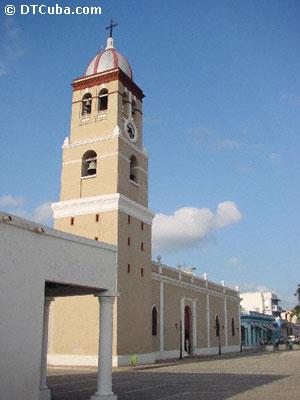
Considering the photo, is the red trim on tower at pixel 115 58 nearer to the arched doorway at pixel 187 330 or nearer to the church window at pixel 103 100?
the church window at pixel 103 100

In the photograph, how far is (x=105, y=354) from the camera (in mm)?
14641

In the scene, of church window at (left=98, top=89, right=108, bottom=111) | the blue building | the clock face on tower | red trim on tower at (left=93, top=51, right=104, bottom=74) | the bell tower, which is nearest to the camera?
the bell tower

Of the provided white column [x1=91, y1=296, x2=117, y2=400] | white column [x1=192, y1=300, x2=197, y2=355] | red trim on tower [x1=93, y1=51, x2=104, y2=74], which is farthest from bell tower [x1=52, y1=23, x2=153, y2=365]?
white column [x1=91, y1=296, x2=117, y2=400]

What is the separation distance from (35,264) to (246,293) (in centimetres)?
8924

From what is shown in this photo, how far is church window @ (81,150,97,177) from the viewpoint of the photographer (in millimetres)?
34156

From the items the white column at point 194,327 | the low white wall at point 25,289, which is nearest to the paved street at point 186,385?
the low white wall at point 25,289

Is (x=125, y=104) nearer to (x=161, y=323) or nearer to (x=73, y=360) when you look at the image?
(x=161, y=323)

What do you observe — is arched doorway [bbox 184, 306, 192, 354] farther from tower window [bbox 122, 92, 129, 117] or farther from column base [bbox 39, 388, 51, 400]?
column base [bbox 39, 388, 51, 400]

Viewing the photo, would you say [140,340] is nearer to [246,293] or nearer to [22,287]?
[22,287]

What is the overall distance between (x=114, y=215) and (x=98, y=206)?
1395 millimetres

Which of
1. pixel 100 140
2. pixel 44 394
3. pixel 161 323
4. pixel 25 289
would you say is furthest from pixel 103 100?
pixel 25 289

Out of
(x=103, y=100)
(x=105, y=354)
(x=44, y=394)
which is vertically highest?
(x=103, y=100)

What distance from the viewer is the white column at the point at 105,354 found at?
14.2 meters

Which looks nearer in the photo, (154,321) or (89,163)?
(89,163)
